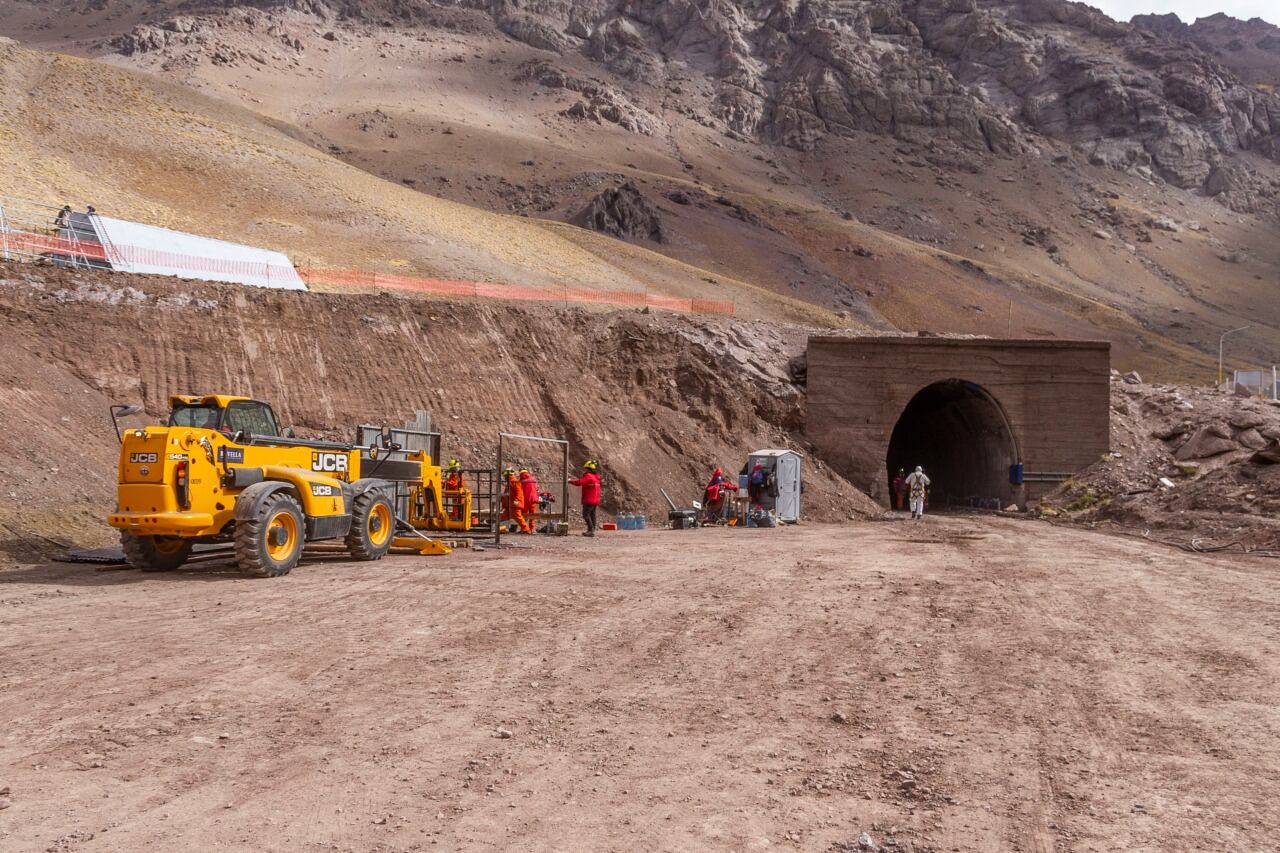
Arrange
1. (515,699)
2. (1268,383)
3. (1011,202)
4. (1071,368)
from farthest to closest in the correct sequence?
(1011,202) → (1268,383) → (1071,368) → (515,699)

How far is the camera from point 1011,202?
110812 mm

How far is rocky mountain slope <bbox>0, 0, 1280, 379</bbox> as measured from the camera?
80.2m

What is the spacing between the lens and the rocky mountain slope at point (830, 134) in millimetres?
80250

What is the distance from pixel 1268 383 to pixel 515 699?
179 ft

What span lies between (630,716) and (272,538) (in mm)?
8475

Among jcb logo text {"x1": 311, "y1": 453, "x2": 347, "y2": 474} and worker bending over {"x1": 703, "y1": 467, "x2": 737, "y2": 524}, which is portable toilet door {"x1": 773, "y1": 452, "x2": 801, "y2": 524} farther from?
jcb logo text {"x1": 311, "y1": 453, "x2": 347, "y2": 474}

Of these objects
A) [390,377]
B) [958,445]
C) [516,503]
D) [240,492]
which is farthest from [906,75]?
[240,492]

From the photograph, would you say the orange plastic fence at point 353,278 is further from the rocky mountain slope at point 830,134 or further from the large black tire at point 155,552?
the rocky mountain slope at point 830,134

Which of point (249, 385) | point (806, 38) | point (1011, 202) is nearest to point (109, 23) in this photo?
point (806, 38)

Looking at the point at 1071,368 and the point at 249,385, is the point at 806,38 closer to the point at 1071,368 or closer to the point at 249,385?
the point at 1071,368

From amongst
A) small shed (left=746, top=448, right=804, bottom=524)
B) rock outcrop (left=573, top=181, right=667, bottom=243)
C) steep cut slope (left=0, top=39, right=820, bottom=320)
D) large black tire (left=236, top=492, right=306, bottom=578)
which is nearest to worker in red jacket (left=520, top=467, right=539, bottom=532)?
large black tire (left=236, top=492, right=306, bottom=578)

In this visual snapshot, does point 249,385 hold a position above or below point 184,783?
above

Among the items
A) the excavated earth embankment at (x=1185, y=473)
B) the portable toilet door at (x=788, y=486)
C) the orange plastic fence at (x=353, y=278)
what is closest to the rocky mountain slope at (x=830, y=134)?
the orange plastic fence at (x=353, y=278)

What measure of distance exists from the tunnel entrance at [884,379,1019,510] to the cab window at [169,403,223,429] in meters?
26.2
